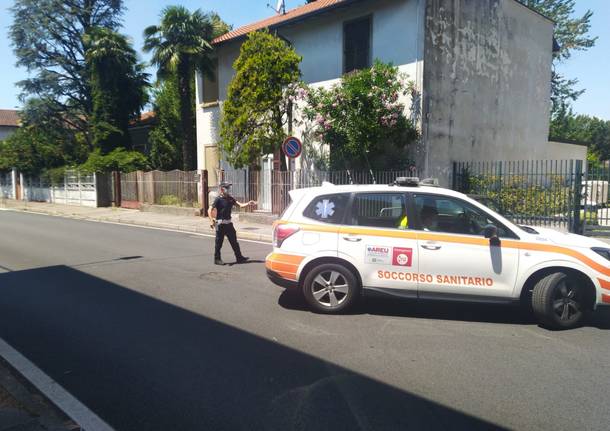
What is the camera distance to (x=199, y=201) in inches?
774

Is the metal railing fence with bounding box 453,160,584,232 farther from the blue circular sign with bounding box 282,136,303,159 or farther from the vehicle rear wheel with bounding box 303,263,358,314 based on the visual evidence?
the vehicle rear wheel with bounding box 303,263,358,314

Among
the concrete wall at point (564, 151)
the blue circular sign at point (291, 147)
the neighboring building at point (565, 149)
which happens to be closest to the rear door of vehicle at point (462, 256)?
the blue circular sign at point (291, 147)

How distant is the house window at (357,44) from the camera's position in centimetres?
1606

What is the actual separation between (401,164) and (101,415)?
1321 centimetres

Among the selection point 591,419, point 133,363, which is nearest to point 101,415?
point 133,363

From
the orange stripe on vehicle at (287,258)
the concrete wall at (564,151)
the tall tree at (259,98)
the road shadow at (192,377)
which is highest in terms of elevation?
the tall tree at (259,98)

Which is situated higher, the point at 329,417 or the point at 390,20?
the point at 390,20

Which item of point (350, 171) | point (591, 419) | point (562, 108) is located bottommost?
point (591, 419)

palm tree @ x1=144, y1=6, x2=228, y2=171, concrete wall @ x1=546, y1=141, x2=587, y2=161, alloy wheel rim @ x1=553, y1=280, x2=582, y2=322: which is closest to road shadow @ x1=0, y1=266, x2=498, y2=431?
alloy wheel rim @ x1=553, y1=280, x2=582, y2=322

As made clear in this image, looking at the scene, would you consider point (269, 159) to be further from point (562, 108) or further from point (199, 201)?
point (562, 108)

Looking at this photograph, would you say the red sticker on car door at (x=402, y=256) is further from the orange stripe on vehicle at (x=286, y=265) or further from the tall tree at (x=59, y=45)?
the tall tree at (x=59, y=45)

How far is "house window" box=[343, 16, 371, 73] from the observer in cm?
1606

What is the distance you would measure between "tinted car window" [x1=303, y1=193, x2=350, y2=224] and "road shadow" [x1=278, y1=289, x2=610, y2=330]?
1.12 m

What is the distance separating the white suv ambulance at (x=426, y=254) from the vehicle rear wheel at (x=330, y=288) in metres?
0.01
